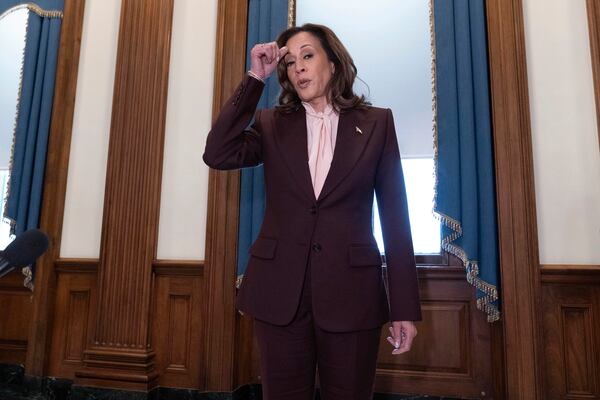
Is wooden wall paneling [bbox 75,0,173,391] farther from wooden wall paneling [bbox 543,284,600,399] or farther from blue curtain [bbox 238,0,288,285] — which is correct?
wooden wall paneling [bbox 543,284,600,399]

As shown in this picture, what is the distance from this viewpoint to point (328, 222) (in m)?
1.10

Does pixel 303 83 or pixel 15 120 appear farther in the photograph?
pixel 15 120

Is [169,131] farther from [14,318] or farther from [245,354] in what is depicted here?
[14,318]

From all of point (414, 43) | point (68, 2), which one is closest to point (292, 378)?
point (414, 43)

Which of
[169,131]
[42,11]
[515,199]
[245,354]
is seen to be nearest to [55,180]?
[169,131]

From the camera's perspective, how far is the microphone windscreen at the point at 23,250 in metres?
0.70

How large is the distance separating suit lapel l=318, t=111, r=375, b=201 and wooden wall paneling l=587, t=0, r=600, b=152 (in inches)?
63.1

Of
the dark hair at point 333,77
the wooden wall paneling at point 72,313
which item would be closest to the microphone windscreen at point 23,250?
the dark hair at point 333,77

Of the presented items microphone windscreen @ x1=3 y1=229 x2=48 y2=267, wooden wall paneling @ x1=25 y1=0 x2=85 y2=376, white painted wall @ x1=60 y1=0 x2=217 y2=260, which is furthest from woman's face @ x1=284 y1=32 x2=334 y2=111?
wooden wall paneling @ x1=25 y1=0 x2=85 y2=376

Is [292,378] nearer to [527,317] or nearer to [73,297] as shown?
[527,317]

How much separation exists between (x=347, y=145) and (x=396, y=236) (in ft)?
0.85

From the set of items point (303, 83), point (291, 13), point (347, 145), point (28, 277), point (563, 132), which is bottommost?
point (28, 277)

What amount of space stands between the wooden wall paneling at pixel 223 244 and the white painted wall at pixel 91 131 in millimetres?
729

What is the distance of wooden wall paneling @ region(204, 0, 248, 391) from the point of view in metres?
2.46
